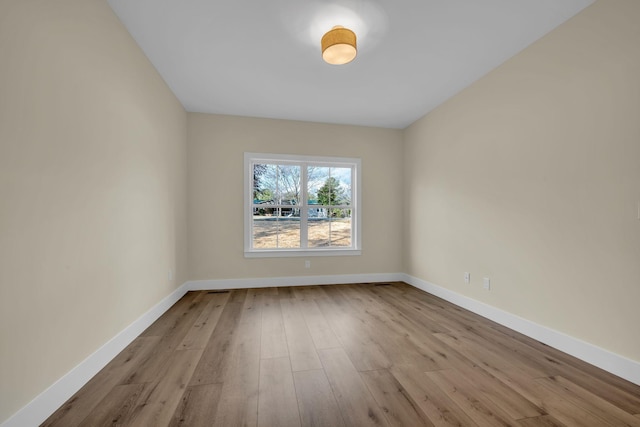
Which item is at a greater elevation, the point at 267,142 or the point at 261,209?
the point at 267,142

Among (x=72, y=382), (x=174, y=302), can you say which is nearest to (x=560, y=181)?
(x=72, y=382)

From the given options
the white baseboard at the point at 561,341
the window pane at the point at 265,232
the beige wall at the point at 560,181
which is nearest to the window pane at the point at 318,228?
the window pane at the point at 265,232

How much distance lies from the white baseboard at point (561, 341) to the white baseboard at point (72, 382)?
11.4 feet

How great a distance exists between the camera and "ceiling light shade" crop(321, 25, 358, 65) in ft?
7.18

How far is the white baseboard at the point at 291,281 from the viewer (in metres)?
4.16

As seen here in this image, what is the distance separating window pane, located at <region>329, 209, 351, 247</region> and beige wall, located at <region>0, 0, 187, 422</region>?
9.05 ft

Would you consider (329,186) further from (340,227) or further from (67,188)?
(67,188)

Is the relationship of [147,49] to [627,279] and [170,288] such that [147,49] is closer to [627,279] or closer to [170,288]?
[170,288]

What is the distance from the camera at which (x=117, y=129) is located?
87.4 inches

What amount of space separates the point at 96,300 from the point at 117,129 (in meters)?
1.30

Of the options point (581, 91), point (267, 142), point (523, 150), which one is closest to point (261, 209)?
point (267, 142)

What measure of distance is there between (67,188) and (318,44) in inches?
86.8

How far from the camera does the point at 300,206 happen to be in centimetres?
457

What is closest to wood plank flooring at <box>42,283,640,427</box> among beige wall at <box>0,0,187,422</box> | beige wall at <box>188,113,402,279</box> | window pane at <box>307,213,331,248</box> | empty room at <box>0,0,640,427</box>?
empty room at <box>0,0,640,427</box>
